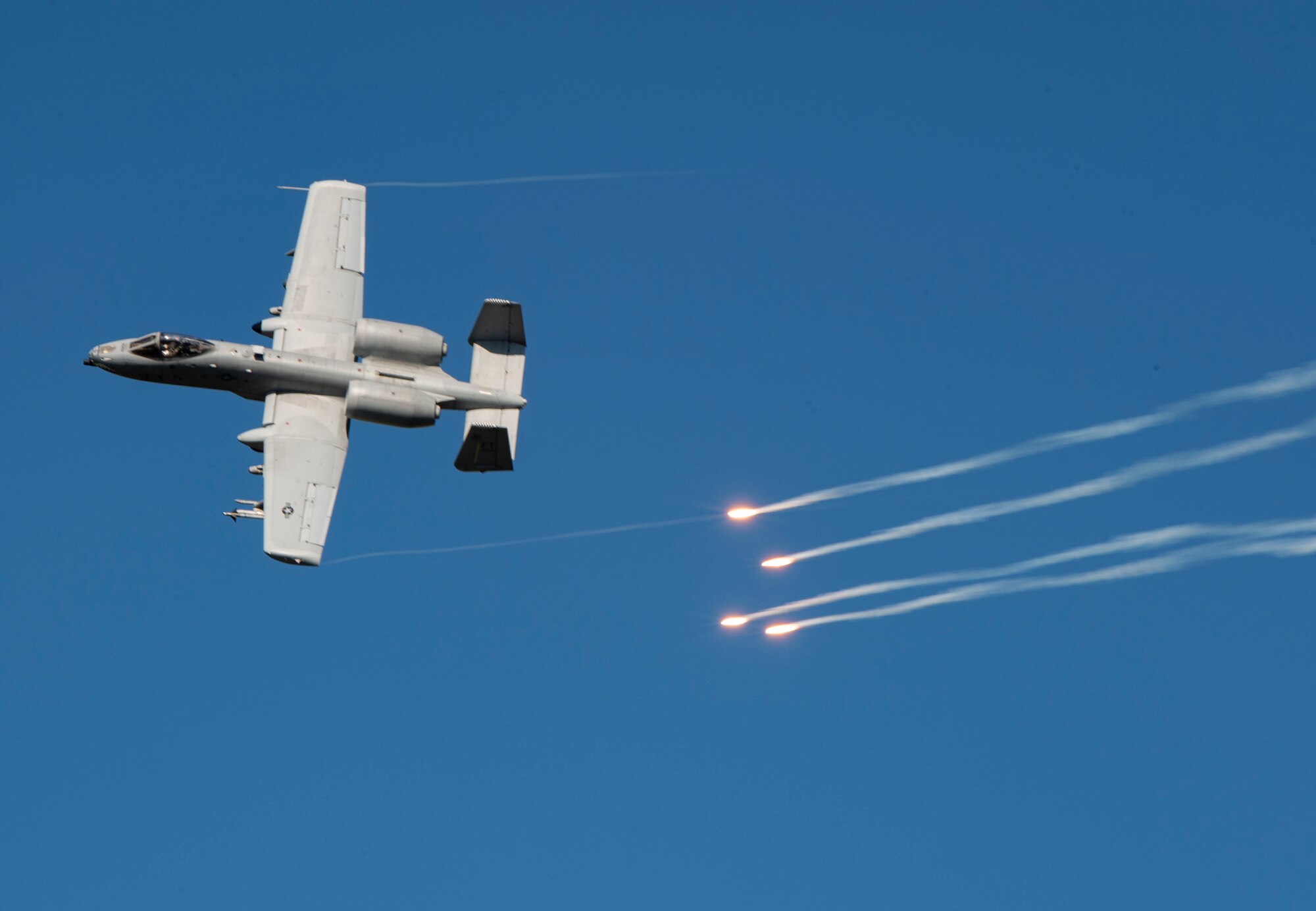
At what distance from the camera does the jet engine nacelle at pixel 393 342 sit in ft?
216

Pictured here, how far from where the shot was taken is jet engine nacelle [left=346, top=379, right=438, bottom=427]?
2557 inches

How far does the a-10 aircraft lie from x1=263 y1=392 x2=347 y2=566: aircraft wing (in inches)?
1.5

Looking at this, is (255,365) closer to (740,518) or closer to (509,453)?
(509,453)

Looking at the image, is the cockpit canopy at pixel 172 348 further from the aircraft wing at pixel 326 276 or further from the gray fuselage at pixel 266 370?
the aircraft wing at pixel 326 276

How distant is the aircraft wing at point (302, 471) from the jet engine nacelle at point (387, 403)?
2.66 ft

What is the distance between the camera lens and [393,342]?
65.6 meters

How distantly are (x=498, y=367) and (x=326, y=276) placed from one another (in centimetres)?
900

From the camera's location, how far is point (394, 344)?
65.7 meters

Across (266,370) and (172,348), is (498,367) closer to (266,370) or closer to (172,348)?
(266,370)

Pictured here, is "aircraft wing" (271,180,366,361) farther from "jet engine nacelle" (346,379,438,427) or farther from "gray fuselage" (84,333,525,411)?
"jet engine nacelle" (346,379,438,427)

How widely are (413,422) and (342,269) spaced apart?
8723mm

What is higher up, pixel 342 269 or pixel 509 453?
pixel 342 269

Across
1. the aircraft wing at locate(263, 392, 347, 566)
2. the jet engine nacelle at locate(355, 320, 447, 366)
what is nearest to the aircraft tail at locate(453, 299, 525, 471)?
the jet engine nacelle at locate(355, 320, 447, 366)

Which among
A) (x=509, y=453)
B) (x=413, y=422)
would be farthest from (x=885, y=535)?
(x=413, y=422)
